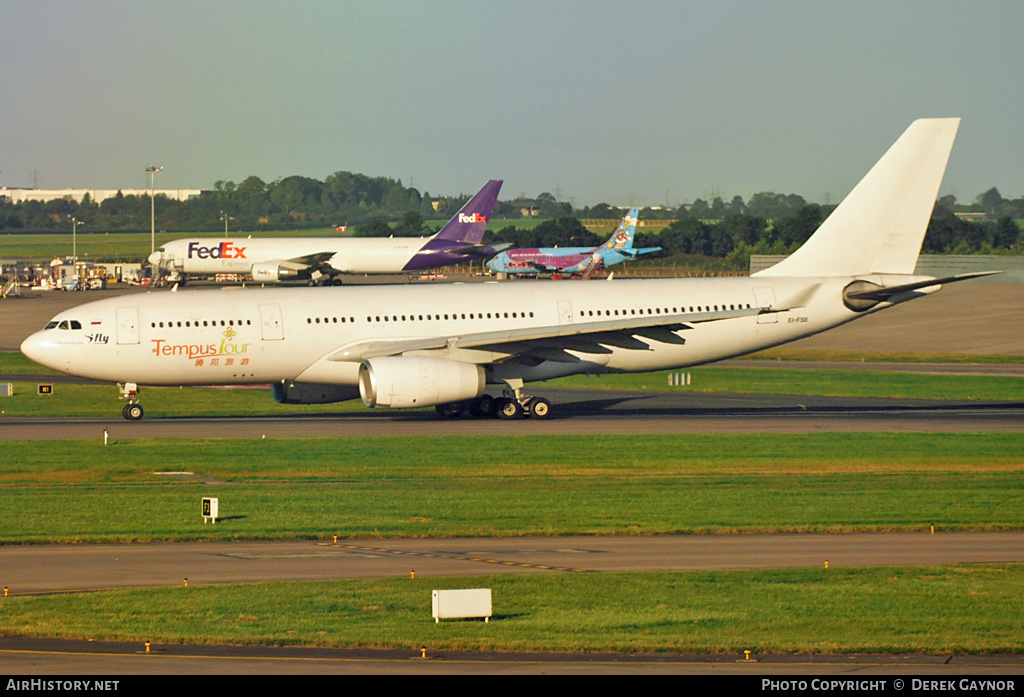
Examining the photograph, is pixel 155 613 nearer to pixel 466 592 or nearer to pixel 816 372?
pixel 466 592

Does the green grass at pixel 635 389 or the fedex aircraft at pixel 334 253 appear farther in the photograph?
the fedex aircraft at pixel 334 253

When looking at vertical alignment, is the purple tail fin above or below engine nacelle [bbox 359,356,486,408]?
above

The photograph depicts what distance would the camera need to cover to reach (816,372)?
59750 millimetres

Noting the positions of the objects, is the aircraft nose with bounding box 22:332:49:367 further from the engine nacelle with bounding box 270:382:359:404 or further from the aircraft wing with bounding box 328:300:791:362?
the aircraft wing with bounding box 328:300:791:362

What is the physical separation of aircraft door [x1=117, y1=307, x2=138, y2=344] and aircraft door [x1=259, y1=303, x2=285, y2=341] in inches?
165

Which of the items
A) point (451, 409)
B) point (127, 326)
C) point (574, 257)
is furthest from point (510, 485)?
point (574, 257)

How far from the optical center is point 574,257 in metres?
138

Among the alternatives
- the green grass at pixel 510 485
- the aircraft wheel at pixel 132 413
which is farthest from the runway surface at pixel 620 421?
the green grass at pixel 510 485

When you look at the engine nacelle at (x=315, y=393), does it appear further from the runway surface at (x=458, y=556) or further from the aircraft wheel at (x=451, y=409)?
the runway surface at (x=458, y=556)

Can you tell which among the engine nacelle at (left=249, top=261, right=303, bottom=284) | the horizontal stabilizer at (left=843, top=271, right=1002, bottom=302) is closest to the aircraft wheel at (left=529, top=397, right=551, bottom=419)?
the horizontal stabilizer at (left=843, top=271, right=1002, bottom=302)

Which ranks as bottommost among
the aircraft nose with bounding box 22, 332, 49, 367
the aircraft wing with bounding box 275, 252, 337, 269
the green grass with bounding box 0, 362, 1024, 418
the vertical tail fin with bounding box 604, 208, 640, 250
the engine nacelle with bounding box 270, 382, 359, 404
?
the green grass with bounding box 0, 362, 1024, 418

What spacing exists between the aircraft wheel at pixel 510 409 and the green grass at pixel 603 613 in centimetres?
2239

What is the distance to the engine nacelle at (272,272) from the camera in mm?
111438

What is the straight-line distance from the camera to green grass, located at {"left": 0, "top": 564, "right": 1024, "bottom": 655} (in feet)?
57.3
